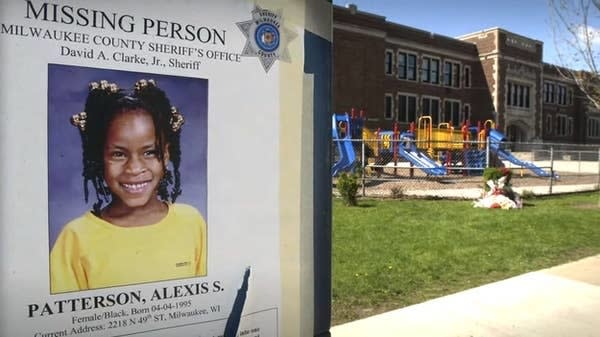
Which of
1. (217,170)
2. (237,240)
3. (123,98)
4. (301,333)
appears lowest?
(301,333)

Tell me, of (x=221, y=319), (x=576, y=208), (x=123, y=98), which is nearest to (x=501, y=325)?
(x=221, y=319)

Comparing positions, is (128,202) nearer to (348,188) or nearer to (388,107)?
(348,188)

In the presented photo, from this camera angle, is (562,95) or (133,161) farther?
(562,95)

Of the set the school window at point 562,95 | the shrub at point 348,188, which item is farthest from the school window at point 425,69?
the shrub at point 348,188

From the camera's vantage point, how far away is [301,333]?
8.30 ft

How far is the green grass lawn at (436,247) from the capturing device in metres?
5.36

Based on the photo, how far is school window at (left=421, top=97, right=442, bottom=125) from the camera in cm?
4116

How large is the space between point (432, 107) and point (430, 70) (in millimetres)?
3039

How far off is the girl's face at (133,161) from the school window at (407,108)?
1508 inches

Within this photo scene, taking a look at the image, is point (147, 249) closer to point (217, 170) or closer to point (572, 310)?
point (217, 170)

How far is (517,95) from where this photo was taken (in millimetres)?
47156

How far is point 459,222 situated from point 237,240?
27.6 feet

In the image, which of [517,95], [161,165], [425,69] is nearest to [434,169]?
[161,165]

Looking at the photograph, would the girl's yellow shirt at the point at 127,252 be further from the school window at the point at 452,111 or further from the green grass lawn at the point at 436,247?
the school window at the point at 452,111
